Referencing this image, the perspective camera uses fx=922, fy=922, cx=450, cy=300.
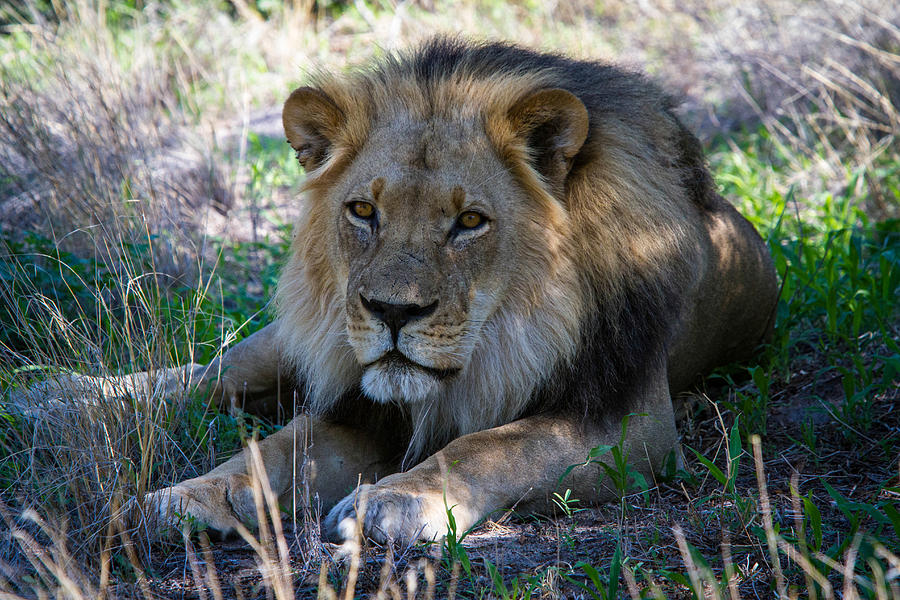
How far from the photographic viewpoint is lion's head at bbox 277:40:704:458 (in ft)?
10.1

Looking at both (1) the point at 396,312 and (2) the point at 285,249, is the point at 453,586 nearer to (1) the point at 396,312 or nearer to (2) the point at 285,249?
(1) the point at 396,312

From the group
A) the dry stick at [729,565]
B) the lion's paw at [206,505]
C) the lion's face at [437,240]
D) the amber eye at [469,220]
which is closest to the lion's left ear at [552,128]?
the lion's face at [437,240]

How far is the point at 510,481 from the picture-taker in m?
3.15

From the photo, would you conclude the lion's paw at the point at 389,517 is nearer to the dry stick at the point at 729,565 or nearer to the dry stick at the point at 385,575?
the dry stick at the point at 385,575

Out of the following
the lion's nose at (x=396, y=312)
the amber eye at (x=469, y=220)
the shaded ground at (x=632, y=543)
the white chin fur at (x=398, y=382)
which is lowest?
the shaded ground at (x=632, y=543)

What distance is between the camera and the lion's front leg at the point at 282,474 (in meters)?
2.99

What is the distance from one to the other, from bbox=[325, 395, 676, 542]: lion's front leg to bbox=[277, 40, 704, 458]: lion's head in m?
0.20

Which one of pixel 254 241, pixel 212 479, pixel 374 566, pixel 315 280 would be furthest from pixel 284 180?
pixel 374 566

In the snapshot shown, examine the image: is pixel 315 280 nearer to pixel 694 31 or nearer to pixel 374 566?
pixel 374 566

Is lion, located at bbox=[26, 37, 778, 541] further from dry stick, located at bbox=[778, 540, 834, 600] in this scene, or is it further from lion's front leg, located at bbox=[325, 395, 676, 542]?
dry stick, located at bbox=[778, 540, 834, 600]

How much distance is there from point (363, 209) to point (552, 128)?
732 mm

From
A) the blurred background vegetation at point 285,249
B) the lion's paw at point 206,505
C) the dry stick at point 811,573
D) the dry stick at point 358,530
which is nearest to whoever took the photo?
the dry stick at point 811,573

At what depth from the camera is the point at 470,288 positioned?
10.3 ft

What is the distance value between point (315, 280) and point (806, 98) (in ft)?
20.2
